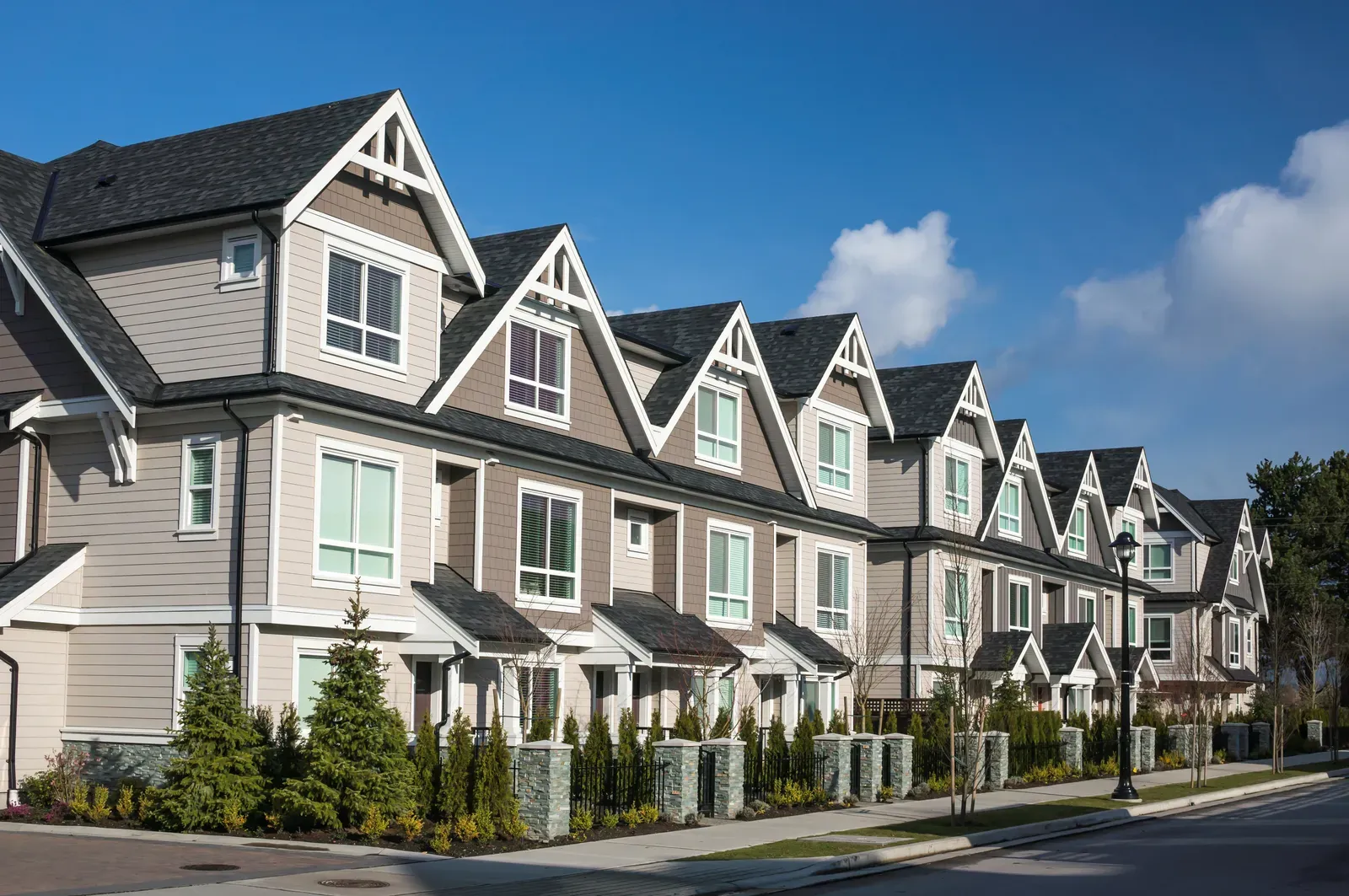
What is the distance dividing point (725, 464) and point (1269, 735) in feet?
105

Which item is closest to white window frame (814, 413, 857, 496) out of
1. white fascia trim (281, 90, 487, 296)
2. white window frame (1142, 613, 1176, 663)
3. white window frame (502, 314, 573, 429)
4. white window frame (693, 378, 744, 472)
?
white window frame (693, 378, 744, 472)

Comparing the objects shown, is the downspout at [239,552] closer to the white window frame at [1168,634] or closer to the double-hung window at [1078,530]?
the double-hung window at [1078,530]

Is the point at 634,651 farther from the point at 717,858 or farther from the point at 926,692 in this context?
the point at 926,692

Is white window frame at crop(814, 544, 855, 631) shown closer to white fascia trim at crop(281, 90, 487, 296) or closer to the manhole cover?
white fascia trim at crop(281, 90, 487, 296)

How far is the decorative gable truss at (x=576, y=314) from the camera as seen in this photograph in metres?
28.5

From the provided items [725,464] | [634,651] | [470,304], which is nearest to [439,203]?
[470,304]

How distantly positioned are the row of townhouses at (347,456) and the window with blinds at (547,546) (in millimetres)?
67

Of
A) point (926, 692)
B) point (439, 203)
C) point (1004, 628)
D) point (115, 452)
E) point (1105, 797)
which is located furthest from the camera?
point (1004, 628)

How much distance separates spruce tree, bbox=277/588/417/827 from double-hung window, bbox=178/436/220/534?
392 cm

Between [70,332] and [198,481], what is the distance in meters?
3.16

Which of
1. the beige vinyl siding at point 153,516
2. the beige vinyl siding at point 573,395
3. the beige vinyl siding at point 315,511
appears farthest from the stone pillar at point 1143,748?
the beige vinyl siding at point 153,516

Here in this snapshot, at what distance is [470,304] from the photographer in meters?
29.0

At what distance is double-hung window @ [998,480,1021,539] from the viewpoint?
165ft

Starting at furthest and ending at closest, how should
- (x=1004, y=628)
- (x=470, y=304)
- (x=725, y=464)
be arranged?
1. (x=1004, y=628)
2. (x=725, y=464)
3. (x=470, y=304)
